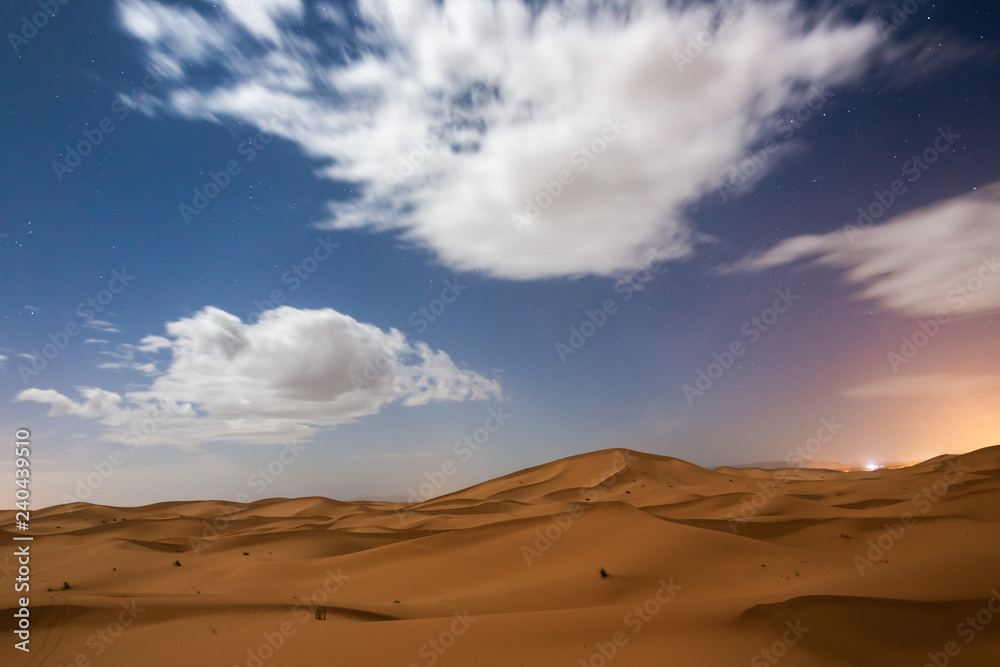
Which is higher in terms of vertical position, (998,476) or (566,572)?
(998,476)

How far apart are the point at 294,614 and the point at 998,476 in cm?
2359

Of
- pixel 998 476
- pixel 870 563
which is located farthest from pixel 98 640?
pixel 998 476

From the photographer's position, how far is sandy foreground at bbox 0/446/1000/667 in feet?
17.5

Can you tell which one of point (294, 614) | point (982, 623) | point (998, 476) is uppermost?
point (998, 476)

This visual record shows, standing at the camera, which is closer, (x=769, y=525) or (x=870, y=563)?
(x=870, y=563)

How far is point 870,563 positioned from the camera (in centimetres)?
873

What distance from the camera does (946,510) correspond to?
42.1ft

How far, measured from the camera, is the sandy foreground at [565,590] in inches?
210

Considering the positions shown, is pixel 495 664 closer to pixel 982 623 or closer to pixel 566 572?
pixel 566 572

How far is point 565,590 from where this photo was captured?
775 centimetres

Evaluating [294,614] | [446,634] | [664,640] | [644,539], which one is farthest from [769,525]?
[294,614]

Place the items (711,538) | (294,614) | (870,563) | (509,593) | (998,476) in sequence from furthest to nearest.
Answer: (998,476), (711,538), (870,563), (509,593), (294,614)

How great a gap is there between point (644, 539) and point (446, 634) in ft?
17.8

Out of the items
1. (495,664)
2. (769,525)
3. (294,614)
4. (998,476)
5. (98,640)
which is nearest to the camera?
(495,664)
